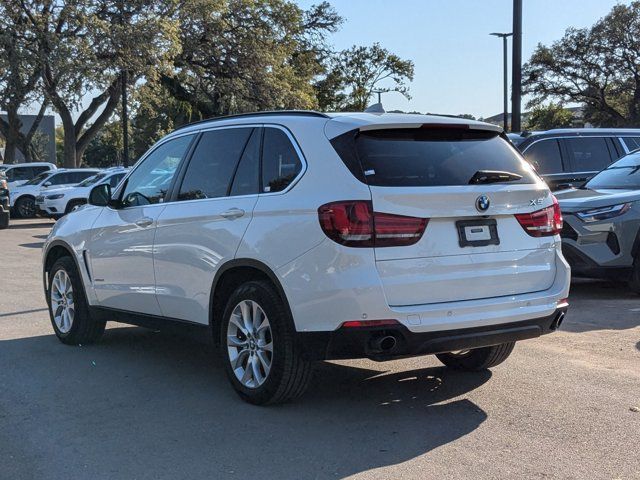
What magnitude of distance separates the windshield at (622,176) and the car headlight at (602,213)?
797mm

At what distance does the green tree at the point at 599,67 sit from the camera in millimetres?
43941

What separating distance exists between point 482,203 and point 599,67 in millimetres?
45150

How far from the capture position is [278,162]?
4.85m

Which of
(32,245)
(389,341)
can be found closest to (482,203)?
(389,341)

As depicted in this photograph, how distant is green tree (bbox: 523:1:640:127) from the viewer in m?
43.9

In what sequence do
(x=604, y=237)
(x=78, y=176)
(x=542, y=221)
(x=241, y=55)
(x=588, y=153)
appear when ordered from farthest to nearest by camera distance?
(x=241, y=55) → (x=78, y=176) → (x=588, y=153) → (x=604, y=237) → (x=542, y=221)

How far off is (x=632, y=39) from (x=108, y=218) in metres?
44.5

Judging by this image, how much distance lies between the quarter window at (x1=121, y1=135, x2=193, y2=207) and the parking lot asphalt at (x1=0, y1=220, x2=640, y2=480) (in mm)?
1409

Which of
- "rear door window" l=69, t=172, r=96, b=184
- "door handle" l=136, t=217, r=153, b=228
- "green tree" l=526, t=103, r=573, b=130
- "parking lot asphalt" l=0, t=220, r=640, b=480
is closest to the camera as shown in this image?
"parking lot asphalt" l=0, t=220, r=640, b=480

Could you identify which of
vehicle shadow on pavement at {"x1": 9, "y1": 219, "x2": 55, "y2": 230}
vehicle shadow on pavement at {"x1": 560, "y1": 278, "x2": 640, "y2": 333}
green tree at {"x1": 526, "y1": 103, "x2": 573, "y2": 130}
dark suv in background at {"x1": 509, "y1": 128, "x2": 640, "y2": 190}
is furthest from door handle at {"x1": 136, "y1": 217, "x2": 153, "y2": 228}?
green tree at {"x1": 526, "y1": 103, "x2": 573, "y2": 130}

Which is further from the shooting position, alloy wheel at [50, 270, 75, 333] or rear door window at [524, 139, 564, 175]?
rear door window at [524, 139, 564, 175]

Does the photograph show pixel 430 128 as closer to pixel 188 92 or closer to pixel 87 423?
pixel 87 423

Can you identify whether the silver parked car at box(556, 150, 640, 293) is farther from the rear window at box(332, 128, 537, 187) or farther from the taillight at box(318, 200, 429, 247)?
the taillight at box(318, 200, 429, 247)

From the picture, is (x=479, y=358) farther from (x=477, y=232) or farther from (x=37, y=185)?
(x=37, y=185)
